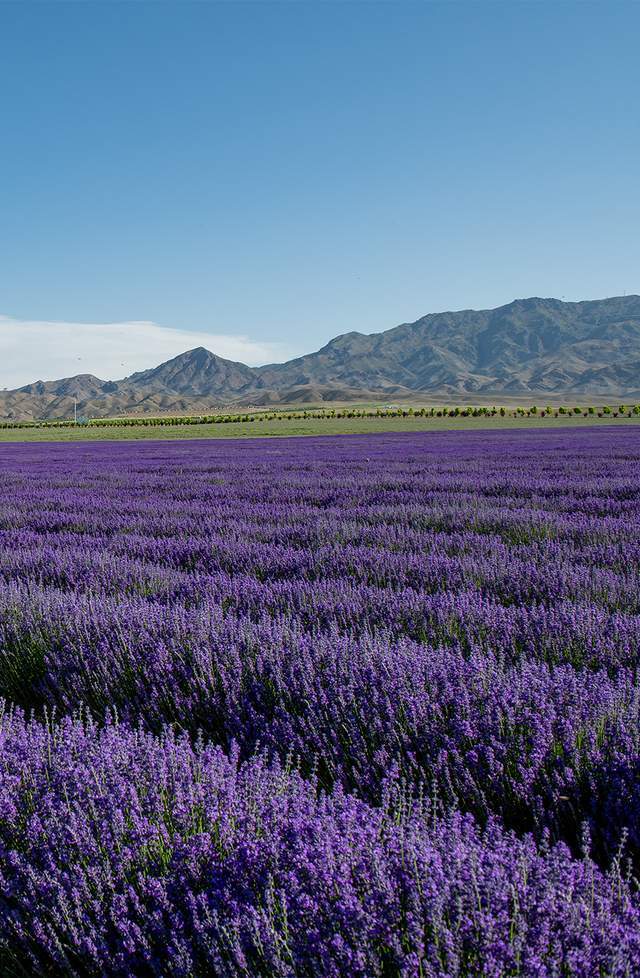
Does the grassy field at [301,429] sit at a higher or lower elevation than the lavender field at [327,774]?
higher

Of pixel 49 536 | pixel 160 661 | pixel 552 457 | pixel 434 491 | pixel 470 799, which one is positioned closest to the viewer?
pixel 470 799

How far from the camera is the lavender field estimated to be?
1090mm

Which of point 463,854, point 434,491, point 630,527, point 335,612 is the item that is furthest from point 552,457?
point 463,854

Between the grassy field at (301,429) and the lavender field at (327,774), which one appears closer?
the lavender field at (327,774)

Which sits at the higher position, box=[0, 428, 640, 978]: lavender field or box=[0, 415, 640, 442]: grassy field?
box=[0, 415, 640, 442]: grassy field

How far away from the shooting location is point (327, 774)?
2.17 meters

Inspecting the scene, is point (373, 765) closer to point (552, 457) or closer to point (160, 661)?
point (160, 661)

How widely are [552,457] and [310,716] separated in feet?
46.7

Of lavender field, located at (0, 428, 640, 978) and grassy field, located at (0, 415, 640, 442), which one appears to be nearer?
lavender field, located at (0, 428, 640, 978)

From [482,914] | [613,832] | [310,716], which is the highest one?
[482,914]

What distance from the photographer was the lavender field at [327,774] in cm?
109

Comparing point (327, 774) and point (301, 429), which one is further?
point (301, 429)

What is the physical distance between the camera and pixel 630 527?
5.56 metres

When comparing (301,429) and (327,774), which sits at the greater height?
(301,429)
